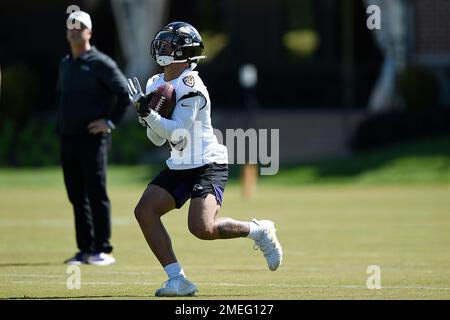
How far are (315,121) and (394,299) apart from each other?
24.3 meters

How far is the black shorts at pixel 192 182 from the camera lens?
1131cm

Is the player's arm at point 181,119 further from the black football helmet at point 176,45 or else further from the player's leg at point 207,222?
the player's leg at point 207,222

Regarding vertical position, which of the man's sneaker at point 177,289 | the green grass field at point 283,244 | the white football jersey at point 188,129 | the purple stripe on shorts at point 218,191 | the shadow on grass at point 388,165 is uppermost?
the white football jersey at point 188,129

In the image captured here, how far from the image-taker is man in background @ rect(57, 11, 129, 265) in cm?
1461

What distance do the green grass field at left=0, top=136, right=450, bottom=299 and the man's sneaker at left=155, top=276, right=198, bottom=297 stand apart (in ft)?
0.37

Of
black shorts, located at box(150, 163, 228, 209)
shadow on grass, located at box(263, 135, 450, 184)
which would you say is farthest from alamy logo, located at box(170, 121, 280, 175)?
black shorts, located at box(150, 163, 228, 209)

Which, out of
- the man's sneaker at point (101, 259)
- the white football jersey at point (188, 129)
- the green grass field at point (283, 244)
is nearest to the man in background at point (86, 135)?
the man's sneaker at point (101, 259)

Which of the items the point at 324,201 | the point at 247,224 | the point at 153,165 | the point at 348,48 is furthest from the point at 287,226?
the point at 348,48

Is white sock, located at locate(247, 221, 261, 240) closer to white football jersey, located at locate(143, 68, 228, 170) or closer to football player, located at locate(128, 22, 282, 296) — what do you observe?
football player, located at locate(128, 22, 282, 296)

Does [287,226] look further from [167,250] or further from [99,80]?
[167,250]

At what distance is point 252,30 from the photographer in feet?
125

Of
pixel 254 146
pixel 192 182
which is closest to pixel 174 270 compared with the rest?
pixel 192 182

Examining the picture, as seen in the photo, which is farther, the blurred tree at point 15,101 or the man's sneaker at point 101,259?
the blurred tree at point 15,101

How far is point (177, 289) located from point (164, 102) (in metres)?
1.61
